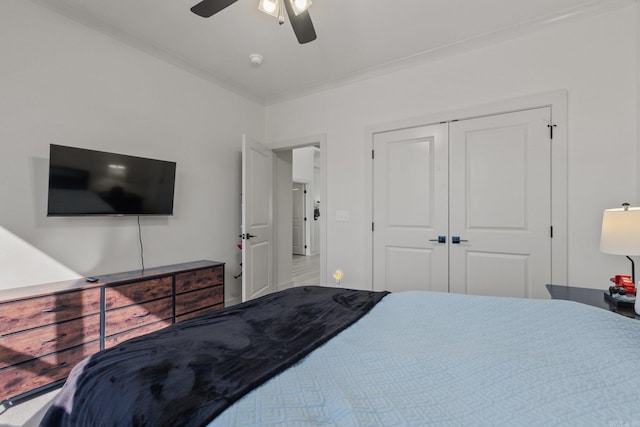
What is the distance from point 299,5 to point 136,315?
253 centimetres

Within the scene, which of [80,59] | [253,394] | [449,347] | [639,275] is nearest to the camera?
[253,394]

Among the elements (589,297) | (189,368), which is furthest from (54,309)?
(589,297)

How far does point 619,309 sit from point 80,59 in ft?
13.3

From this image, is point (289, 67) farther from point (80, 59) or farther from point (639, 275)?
point (639, 275)

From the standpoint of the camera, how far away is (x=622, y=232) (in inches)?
65.1

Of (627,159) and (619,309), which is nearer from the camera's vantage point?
(619,309)

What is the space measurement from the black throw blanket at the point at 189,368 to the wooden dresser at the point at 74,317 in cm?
124

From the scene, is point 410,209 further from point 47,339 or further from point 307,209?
point 307,209

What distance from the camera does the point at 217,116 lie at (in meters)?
3.58

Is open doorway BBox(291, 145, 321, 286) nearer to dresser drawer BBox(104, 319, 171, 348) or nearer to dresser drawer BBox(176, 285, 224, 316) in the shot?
dresser drawer BBox(176, 285, 224, 316)

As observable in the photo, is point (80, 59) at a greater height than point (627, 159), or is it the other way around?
point (80, 59)

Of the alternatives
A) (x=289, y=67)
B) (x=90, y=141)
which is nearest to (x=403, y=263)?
(x=289, y=67)

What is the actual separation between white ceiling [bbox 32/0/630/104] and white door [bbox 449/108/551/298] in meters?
0.77

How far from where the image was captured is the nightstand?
1.58m
